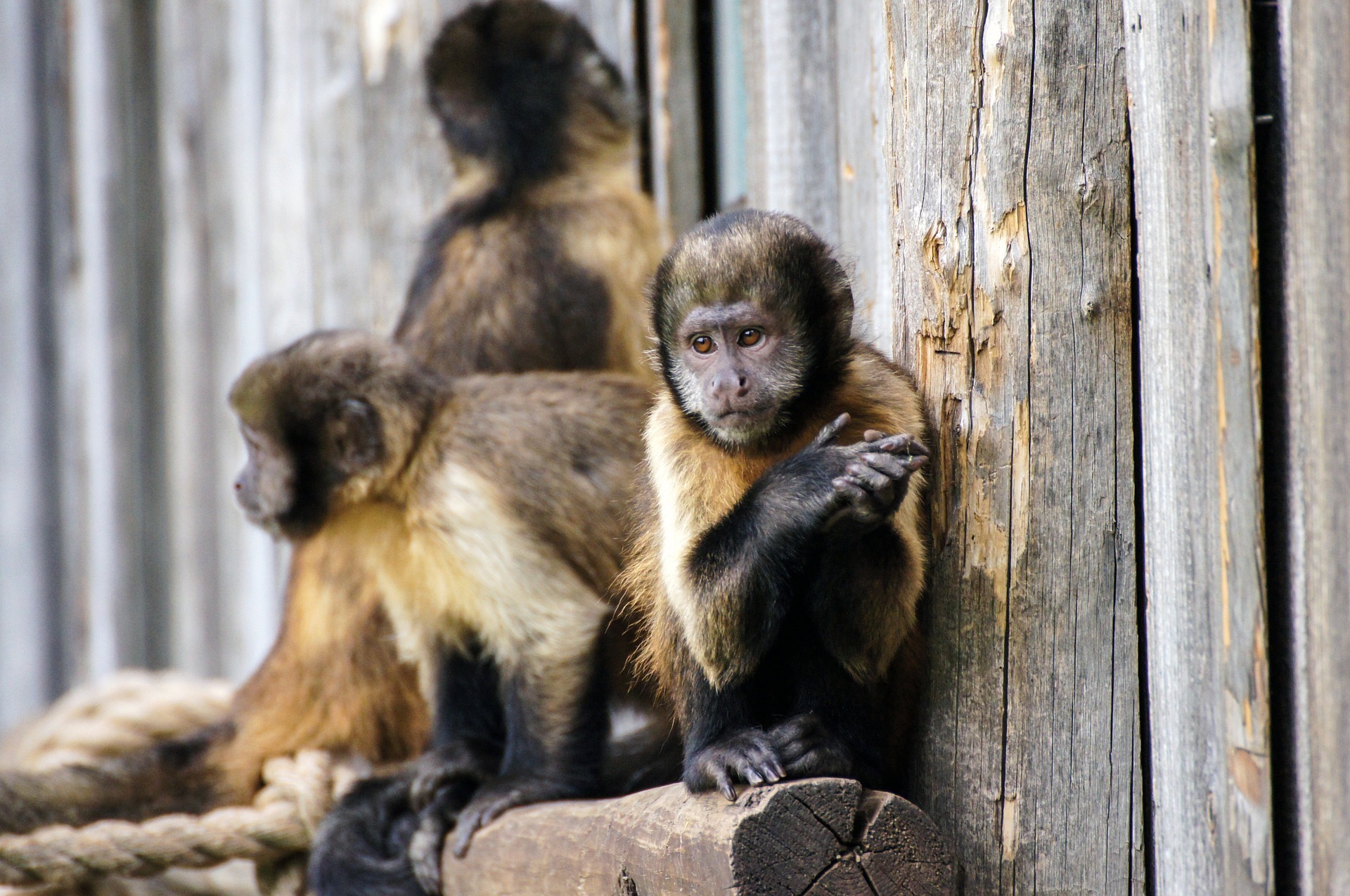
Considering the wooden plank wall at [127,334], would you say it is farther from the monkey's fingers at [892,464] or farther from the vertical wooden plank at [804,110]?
the monkey's fingers at [892,464]

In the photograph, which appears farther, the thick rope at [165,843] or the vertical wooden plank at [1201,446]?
the thick rope at [165,843]

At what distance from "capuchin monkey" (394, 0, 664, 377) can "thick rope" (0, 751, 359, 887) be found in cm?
175

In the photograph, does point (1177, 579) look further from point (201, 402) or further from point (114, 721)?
point (201, 402)

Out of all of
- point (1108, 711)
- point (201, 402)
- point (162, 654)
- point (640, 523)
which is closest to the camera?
point (1108, 711)

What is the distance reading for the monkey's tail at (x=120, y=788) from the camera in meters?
4.41

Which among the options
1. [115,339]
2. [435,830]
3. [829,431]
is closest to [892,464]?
[829,431]

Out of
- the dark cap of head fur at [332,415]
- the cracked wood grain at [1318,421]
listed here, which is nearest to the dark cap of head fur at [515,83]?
the dark cap of head fur at [332,415]

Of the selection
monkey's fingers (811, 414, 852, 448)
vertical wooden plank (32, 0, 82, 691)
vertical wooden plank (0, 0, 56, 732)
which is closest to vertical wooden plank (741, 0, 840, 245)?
monkey's fingers (811, 414, 852, 448)

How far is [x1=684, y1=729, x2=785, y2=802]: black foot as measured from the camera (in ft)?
8.79

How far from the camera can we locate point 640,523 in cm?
348

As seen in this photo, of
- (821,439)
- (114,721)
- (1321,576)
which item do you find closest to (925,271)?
(821,439)

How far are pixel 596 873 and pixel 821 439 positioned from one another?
3.73ft

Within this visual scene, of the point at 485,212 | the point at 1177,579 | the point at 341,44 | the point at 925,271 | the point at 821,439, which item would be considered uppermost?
the point at 341,44

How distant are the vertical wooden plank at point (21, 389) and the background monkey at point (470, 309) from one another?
360 centimetres
